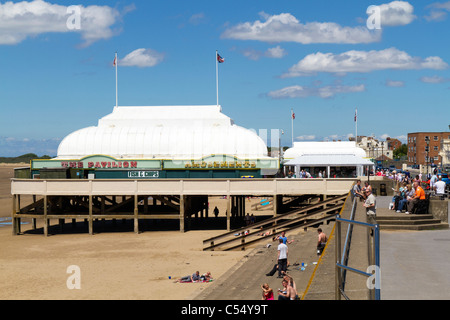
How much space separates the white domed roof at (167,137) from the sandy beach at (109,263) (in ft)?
33.8

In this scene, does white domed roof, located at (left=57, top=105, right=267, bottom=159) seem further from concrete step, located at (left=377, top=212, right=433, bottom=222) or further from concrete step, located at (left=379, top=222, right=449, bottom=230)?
concrete step, located at (left=379, top=222, right=449, bottom=230)

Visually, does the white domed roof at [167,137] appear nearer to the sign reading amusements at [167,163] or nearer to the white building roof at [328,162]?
the sign reading amusements at [167,163]

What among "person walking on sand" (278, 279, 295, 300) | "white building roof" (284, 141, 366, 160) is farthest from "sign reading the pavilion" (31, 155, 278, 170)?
"person walking on sand" (278, 279, 295, 300)

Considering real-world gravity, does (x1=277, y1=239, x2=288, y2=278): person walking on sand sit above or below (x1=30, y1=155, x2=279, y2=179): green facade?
below

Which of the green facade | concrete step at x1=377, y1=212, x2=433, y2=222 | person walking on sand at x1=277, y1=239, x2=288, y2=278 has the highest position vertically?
the green facade

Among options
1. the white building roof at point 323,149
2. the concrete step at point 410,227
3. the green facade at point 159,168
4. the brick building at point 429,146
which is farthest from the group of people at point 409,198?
the brick building at point 429,146

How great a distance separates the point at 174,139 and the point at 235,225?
11.2m

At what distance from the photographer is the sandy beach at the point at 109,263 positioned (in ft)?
63.3

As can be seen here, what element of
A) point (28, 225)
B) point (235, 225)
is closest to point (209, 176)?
point (235, 225)

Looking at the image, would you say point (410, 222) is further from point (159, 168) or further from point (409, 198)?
point (159, 168)

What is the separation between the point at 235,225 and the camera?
123 ft

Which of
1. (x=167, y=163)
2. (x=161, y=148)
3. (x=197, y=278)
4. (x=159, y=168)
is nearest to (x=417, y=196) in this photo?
(x=197, y=278)

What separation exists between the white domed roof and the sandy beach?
10294 mm

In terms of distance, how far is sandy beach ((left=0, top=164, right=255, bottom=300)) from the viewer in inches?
760
